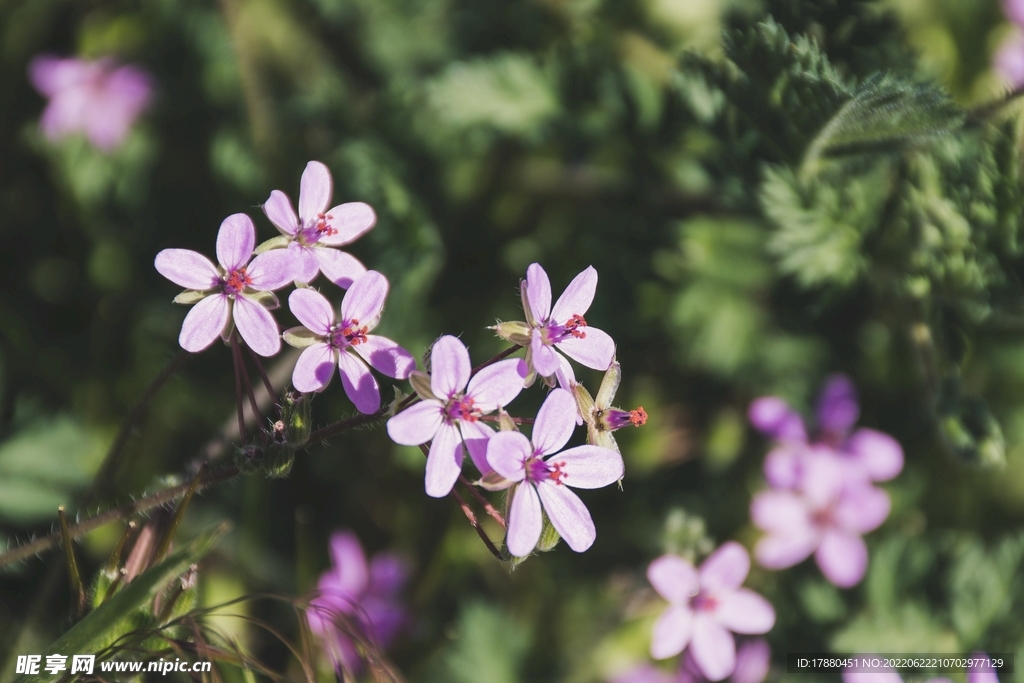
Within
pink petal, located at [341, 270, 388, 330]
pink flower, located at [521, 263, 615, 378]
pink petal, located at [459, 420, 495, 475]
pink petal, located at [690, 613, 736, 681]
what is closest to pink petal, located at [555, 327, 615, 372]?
pink flower, located at [521, 263, 615, 378]

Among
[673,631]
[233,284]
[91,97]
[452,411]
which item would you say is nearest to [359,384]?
[452,411]

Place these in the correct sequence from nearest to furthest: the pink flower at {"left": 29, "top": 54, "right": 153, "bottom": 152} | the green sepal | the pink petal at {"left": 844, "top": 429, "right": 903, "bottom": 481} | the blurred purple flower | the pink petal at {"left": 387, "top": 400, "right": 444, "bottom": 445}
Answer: the pink petal at {"left": 387, "top": 400, "right": 444, "bottom": 445}, the green sepal, the blurred purple flower, the pink petal at {"left": 844, "top": 429, "right": 903, "bottom": 481}, the pink flower at {"left": 29, "top": 54, "right": 153, "bottom": 152}

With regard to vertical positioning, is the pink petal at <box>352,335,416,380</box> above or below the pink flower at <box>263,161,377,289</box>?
below

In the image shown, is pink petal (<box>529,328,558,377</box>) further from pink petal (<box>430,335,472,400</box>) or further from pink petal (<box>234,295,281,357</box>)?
pink petal (<box>234,295,281,357</box>)

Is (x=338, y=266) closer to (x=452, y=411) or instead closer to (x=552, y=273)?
(x=452, y=411)

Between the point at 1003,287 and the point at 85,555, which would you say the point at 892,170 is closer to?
the point at 1003,287
